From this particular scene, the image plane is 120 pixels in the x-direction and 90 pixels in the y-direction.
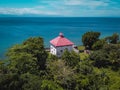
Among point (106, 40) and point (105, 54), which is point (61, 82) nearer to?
point (105, 54)

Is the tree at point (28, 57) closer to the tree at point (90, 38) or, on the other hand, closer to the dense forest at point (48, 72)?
the dense forest at point (48, 72)

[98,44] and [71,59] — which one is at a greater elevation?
[98,44]

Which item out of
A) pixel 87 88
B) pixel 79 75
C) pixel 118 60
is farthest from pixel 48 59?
pixel 118 60

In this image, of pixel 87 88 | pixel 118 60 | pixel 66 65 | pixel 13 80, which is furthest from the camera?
pixel 118 60

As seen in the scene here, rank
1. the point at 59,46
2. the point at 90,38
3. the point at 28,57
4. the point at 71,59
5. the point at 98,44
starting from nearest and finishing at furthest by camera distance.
→ the point at 28,57
the point at 71,59
the point at 59,46
the point at 98,44
the point at 90,38

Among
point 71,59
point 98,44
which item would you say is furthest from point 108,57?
point 71,59

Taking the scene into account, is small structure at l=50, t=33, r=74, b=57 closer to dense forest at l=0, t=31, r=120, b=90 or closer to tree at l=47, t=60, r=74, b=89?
dense forest at l=0, t=31, r=120, b=90

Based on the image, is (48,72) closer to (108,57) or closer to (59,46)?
(59,46)

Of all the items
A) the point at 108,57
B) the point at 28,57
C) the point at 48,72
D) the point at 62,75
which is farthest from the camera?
the point at 108,57
